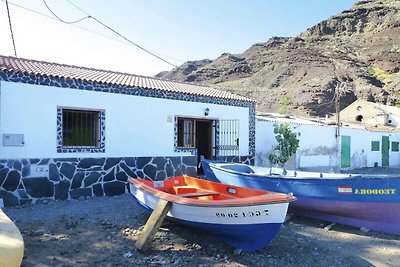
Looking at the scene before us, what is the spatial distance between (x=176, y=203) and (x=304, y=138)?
39.0 ft

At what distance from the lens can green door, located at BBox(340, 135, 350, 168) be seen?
18.8m

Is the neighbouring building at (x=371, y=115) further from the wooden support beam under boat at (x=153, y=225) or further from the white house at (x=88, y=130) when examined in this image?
the wooden support beam under boat at (x=153, y=225)

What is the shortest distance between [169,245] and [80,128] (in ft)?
17.1

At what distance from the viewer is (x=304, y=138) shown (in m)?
16.5

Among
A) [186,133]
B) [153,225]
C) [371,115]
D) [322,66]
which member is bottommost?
[153,225]

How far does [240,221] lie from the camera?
5340 millimetres

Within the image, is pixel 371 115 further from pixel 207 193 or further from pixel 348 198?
pixel 207 193

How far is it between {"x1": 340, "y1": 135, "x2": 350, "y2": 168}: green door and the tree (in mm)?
6083

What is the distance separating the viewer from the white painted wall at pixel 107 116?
335 inches

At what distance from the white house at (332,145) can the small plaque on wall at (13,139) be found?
353 inches

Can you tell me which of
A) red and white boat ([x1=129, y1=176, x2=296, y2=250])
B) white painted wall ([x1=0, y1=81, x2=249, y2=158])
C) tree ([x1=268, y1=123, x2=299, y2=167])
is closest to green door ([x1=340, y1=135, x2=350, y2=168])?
tree ([x1=268, y1=123, x2=299, y2=167])

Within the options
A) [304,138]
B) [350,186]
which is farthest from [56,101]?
[304,138]

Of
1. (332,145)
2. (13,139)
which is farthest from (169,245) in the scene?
(332,145)

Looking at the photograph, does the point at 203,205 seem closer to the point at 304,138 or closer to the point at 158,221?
the point at 158,221
